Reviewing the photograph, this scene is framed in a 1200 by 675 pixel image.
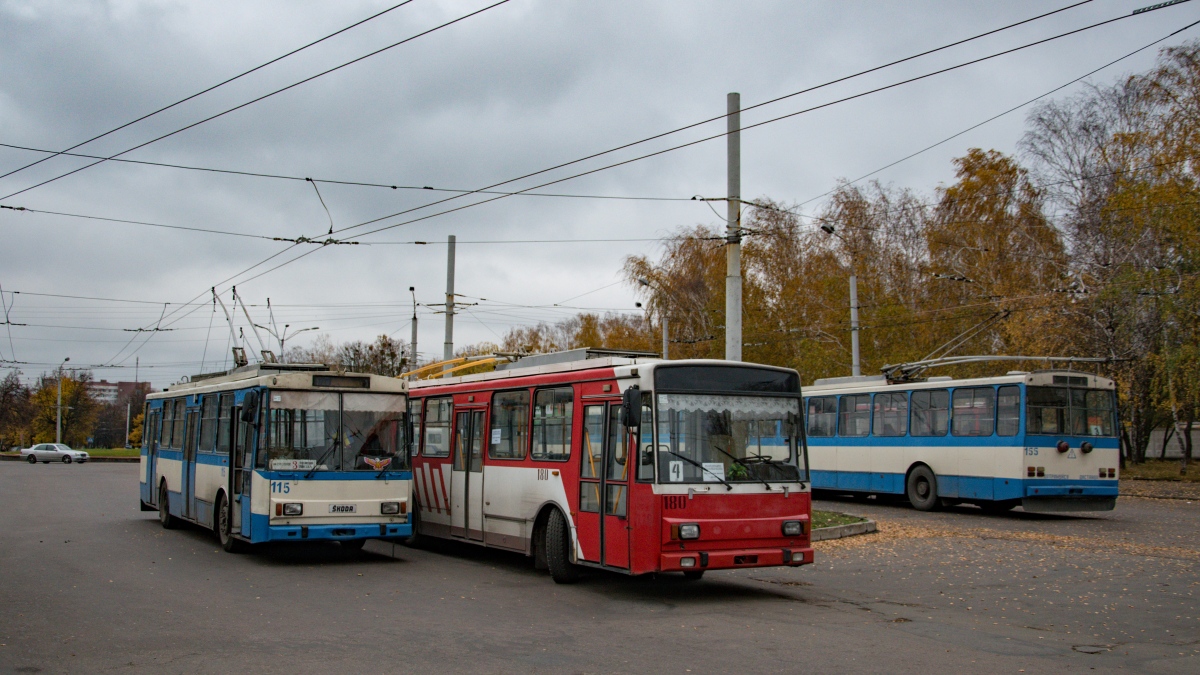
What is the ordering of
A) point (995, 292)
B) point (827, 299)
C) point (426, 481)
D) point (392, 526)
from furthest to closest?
point (827, 299) < point (995, 292) < point (426, 481) < point (392, 526)

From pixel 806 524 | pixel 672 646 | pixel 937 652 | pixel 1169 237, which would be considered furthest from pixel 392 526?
pixel 1169 237

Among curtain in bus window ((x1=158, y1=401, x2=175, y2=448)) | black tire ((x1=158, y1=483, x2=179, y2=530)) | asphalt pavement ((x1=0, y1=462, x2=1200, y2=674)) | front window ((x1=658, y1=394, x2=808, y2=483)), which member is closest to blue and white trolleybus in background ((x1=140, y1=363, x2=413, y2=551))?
asphalt pavement ((x1=0, y1=462, x2=1200, y2=674))

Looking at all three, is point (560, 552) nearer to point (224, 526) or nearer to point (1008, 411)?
point (224, 526)

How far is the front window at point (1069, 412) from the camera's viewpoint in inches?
843

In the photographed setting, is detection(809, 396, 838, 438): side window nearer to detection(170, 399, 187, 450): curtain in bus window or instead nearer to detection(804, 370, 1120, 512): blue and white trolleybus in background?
detection(804, 370, 1120, 512): blue and white trolleybus in background

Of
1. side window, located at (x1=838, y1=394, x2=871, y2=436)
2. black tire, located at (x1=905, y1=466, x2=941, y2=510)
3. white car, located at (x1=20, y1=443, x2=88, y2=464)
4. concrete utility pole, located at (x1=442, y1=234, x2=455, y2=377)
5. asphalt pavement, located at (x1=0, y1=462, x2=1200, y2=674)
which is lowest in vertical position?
white car, located at (x1=20, y1=443, x2=88, y2=464)

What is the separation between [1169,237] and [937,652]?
96.0 feet

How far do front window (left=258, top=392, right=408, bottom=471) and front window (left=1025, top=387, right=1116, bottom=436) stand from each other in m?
13.1

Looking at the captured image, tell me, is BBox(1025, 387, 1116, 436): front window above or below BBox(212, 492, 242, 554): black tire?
above

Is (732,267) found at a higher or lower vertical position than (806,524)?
higher

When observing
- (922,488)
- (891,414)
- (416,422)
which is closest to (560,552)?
(416,422)

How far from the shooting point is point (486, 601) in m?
11.4

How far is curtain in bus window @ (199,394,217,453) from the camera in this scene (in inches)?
666

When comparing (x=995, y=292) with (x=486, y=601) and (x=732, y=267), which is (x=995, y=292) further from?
(x=486, y=601)
